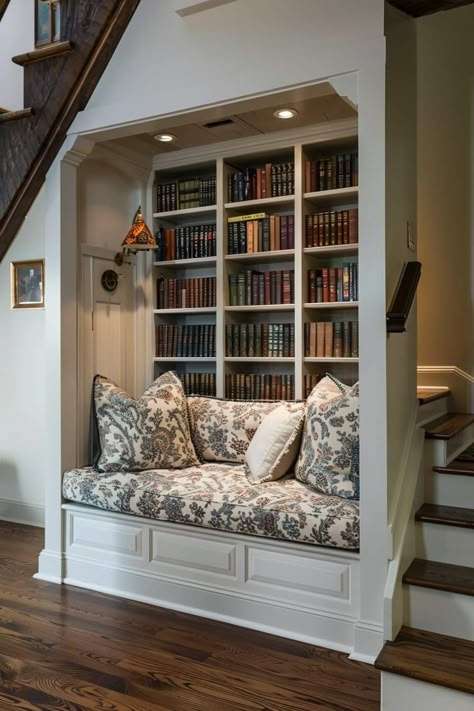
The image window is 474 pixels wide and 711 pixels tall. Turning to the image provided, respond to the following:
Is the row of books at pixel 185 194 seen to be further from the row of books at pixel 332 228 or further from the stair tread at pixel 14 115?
the stair tread at pixel 14 115

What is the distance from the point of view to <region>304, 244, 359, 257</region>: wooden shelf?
3.40m

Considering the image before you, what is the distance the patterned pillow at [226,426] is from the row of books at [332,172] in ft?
4.33

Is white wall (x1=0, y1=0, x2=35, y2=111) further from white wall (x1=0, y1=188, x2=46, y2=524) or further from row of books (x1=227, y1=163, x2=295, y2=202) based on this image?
row of books (x1=227, y1=163, x2=295, y2=202)

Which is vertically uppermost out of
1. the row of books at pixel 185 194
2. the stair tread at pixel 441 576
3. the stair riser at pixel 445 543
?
the row of books at pixel 185 194

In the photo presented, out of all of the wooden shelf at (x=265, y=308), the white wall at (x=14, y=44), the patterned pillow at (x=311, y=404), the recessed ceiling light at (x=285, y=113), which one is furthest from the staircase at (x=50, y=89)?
the patterned pillow at (x=311, y=404)

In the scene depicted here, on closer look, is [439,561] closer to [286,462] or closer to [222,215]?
[286,462]

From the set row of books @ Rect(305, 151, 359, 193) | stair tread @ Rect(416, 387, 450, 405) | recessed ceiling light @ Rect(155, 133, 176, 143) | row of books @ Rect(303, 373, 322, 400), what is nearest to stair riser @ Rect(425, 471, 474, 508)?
stair tread @ Rect(416, 387, 450, 405)

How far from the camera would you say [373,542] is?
2.36 m

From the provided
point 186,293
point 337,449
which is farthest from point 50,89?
point 337,449

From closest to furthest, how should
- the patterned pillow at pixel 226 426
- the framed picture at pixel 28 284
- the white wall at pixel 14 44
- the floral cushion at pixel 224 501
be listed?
the floral cushion at pixel 224 501 < the white wall at pixel 14 44 < the patterned pillow at pixel 226 426 < the framed picture at pixel 28 284

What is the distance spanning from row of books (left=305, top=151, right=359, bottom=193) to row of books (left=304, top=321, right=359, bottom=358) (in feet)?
2.65

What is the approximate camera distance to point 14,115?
289 centimetres

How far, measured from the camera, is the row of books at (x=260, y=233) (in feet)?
11.8

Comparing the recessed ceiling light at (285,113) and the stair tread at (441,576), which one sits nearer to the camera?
the stair tread at (441,576)
